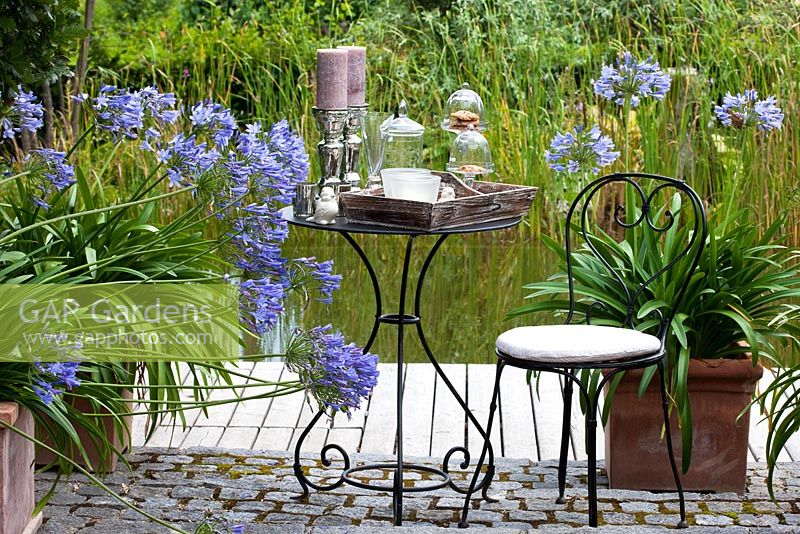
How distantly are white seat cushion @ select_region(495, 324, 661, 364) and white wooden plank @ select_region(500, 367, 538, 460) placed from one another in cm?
76

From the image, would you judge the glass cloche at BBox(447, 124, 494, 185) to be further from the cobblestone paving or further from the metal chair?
the cobblestone paving

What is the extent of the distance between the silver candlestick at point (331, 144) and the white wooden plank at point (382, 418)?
0.95m

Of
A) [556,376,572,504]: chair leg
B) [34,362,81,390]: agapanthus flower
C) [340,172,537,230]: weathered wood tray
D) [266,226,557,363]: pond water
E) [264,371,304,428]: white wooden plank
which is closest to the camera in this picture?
[34,362,81,390]: agapanthus flower

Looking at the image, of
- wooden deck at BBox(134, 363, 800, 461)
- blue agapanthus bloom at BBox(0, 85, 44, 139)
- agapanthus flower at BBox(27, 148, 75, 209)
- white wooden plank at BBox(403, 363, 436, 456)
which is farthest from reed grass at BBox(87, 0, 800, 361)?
blue agapanthus bloom at BBox(0, 85, 44, 139)

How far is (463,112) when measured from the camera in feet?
12.2

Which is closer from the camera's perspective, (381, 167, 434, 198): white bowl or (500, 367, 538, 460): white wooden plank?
(381, 167, 434, 198): white bowl

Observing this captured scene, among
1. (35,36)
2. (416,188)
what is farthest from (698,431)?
(35,36)

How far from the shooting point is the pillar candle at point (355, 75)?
10.9ft

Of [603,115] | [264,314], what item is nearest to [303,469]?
[264,314]

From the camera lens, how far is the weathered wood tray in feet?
9.85

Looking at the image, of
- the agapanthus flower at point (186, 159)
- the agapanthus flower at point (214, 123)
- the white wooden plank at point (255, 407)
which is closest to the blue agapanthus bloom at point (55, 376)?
the agapanthus flower at point (186, 159)

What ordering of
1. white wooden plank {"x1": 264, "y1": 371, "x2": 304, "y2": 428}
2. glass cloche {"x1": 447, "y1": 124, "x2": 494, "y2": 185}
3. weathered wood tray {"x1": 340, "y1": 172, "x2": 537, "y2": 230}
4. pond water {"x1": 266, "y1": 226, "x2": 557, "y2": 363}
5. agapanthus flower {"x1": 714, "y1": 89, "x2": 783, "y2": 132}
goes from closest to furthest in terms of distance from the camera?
weathered wood tray {"x1": 340, "y1": 172, "x2": 537, "y2": 230}, glass cloche {"x1": 447, "y1": 124, "x2": 494, "y2": 185}, agapanthus flower {"x1": 714, "y1": 89, "x2": 783, "y2": 132}, white wooden plank {"x1": 264, "y1": 371, "x2": 304, "y2": 428}, pond water {"x1": 266, "y1": 226, "x2": 557, "y2": 363}

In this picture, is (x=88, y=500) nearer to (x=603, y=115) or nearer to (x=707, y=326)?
(x=707, y=326)

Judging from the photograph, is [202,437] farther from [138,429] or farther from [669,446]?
[669,446]
